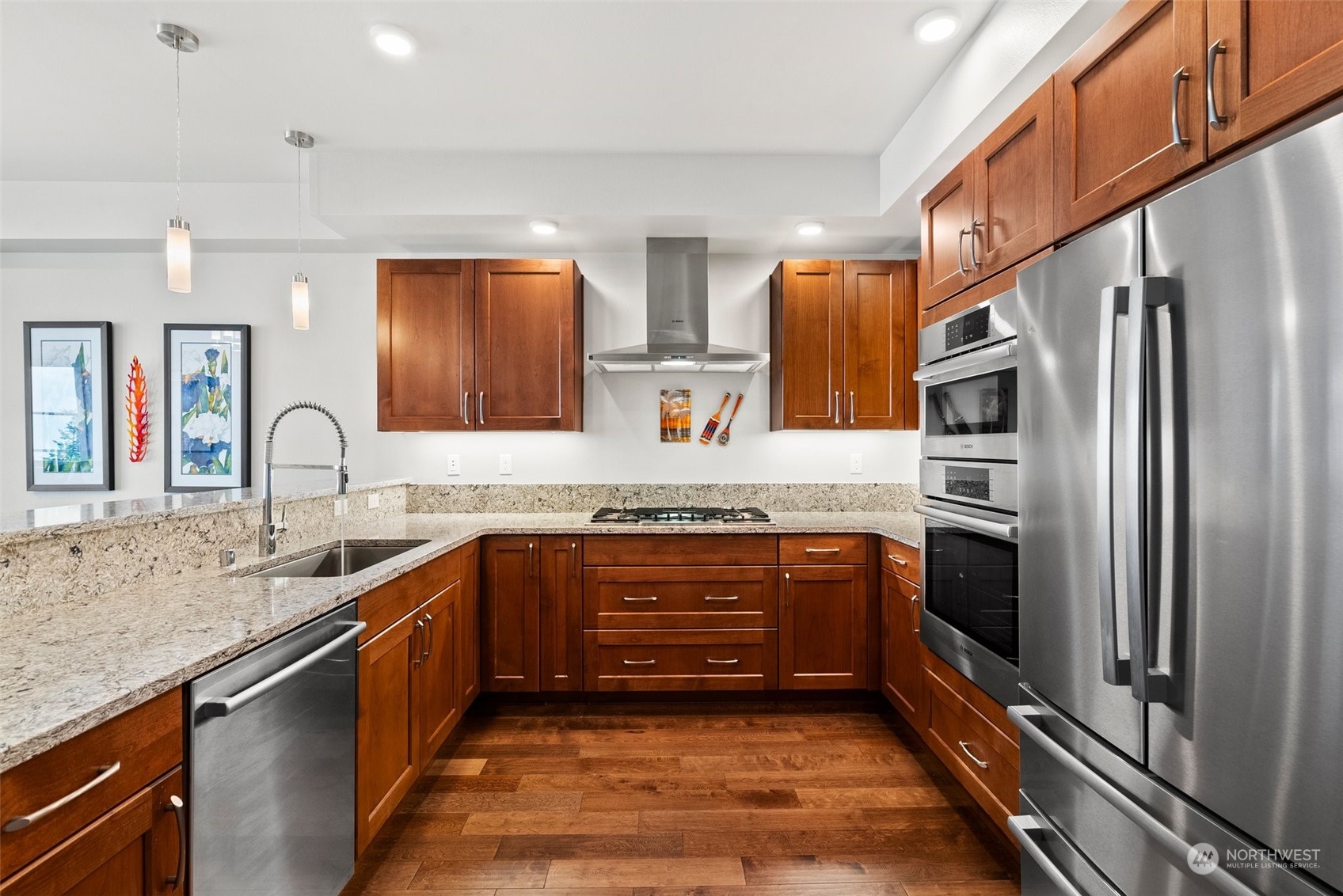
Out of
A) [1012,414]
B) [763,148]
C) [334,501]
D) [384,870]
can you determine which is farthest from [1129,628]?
[334,501]

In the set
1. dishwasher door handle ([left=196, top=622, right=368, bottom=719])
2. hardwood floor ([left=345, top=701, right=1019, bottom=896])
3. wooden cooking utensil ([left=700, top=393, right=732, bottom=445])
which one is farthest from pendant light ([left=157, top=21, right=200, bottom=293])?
wooden cooking utensil ([left=700, top=393, right=732, bottom=445])

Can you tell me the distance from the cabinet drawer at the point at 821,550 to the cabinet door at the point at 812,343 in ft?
2.13

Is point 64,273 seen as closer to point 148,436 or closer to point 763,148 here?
point 148,436

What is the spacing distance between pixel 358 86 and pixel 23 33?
1.03 metres

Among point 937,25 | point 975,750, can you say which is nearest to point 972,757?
point 975,750

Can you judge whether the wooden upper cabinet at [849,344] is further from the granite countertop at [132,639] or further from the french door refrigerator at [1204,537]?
the granite countertop at [132,639]

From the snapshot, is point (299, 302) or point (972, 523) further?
point (299, 302)

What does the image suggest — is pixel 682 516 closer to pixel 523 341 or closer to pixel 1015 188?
pixel 523 341

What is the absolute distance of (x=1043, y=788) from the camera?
143 cm

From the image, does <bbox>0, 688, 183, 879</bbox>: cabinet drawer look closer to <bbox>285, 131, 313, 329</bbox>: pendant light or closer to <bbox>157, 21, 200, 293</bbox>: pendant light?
<bbox>157, 21, 200, 293</bbox>: pendant light

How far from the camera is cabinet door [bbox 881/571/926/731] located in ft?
8.07

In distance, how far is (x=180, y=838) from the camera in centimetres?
106

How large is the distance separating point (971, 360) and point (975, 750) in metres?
1.19

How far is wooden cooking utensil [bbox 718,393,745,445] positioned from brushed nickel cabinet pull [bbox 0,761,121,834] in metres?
2.97
